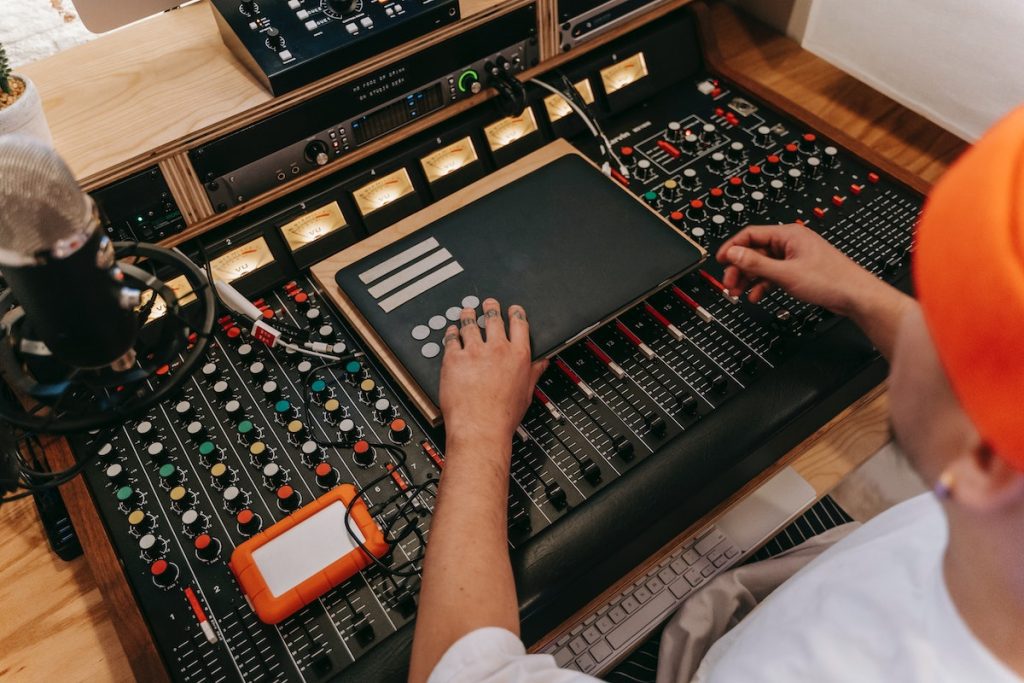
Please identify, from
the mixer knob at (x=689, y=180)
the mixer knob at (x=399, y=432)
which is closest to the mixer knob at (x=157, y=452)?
the mixer knob at (x=399, y=432)

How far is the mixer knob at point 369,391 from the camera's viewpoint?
111cm

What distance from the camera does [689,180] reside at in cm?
137

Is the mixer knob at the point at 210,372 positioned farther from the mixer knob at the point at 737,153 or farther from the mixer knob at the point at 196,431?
the mixer knob at the point at 737,153

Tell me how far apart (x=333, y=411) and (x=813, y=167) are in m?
0.96

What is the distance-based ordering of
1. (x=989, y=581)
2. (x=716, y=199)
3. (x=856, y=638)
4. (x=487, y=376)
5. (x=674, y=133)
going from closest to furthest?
(x=989, y=581) < (x=856, y=638) < (x=487, y=376) < (x=716, y=199) < (x=674, y=133)

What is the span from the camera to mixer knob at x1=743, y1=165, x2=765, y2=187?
4.46 feet

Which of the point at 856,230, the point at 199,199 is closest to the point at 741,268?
the point at 856,230

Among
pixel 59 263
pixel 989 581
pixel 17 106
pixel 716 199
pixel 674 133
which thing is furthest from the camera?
pixel 674 133

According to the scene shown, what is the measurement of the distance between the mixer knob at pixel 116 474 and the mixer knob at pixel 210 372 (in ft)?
0.58

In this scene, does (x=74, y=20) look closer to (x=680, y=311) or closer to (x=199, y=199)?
(x=199, y=199)

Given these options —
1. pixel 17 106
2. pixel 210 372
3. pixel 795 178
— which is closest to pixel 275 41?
pixel 17 106

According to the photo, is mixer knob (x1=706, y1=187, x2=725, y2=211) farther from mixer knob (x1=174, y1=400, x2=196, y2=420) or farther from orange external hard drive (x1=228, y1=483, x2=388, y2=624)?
mixer knob (x1=174, y1=400, x2=196, y2=420)

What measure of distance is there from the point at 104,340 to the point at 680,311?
0.88 m

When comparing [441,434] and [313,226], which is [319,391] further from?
[313,226]
